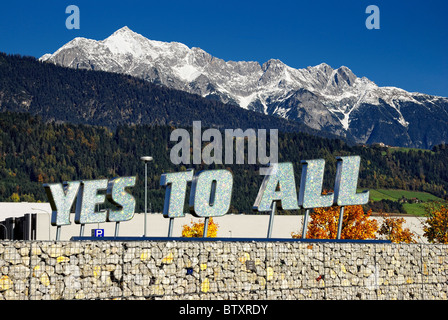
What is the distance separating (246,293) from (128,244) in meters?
7.13

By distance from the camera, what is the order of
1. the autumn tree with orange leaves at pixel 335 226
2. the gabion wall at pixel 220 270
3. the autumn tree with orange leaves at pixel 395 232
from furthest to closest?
1. the autumn tree with orange leaves at pixel 395 232
2. the autumn tree with orange leaves at pixel 335 226
3. the gabion wall at pixel 220 270

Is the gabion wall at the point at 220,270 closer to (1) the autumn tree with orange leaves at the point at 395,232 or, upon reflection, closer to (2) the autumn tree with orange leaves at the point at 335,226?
(2) the autumn tree with orange leaves at the point at 335,226

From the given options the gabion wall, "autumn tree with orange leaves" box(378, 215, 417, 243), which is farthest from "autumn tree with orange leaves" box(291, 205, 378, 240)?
the gabion wall

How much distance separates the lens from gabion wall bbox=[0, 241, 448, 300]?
1326 inches

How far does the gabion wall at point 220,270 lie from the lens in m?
33.7

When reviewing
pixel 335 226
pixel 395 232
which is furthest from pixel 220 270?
pixel 395 232

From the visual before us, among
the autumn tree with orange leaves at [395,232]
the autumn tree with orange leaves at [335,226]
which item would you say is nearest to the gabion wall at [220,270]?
the autumn tree with orange leaves at [335,226]

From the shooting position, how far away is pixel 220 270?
3819 cm

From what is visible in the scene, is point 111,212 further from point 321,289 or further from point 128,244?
point 321,289

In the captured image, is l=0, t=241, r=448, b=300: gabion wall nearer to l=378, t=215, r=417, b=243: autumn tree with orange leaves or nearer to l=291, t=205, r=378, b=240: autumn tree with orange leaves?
l=291, t=205, r=378, b=240: autumn tree with orange leaves

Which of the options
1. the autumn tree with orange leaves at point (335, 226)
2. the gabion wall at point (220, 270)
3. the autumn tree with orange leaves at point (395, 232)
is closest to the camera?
the gabion wall at point (220, 270)

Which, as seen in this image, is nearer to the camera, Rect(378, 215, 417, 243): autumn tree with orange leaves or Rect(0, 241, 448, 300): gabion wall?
Rect(0, 241, 448, 300): gabion wall

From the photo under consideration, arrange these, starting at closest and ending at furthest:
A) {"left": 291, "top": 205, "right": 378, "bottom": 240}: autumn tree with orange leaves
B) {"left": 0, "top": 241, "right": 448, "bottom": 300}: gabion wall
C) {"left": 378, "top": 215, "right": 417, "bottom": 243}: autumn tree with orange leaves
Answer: {"left": 0, "top": 241, "right": 448, "bottom": 300}: gabion wall, {"left": 291, "top": 205, "right": 378, "bottom": 240}: autumn tree with orange leaves, {"left": 378, "top": 215, "right": 417, "bottom": 243}: autumn tree with orange leaves
